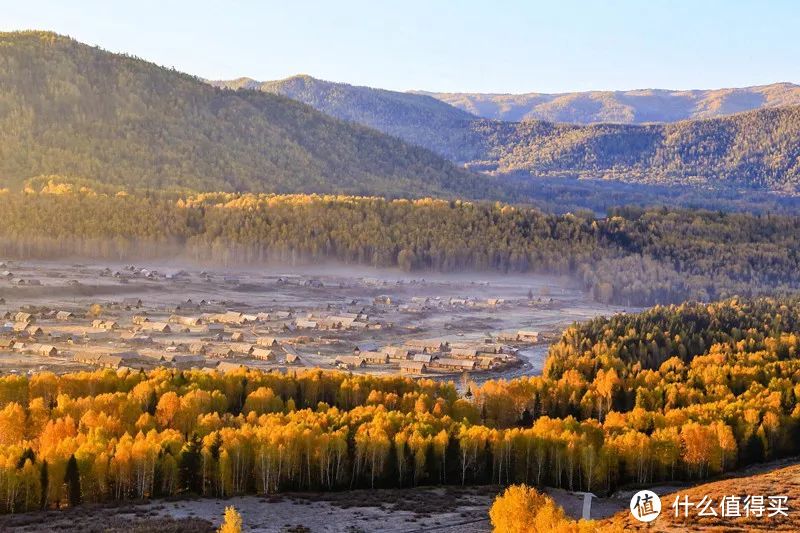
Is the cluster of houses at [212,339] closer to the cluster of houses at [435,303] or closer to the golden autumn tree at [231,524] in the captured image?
the cluster of houses at [435,303]

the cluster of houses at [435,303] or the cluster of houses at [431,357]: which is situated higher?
the cluster of houses at [431,357]

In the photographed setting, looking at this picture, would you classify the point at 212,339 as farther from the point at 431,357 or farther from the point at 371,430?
the point at 371,430

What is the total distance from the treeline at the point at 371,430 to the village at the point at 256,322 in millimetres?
15585

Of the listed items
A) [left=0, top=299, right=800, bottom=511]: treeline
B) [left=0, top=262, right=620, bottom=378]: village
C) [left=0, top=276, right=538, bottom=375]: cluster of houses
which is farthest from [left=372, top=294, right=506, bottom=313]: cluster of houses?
[left=0, top=299, right=800, bottom=511]: treeline

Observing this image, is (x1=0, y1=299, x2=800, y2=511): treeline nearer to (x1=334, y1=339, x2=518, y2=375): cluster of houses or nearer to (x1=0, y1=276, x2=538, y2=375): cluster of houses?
(x1=334, y1=339, x2=518, y2=375): cluster of houses

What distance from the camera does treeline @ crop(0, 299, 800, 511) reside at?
2554 inches

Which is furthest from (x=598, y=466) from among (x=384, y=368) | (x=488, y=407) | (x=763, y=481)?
(x=384, y=368)

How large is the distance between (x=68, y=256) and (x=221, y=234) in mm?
27154

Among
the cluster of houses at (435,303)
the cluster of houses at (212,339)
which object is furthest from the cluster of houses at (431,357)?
the cluster of houses at (435,303)

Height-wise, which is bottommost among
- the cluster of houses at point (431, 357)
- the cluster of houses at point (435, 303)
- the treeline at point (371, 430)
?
the cluster of houses at point (435, 303)

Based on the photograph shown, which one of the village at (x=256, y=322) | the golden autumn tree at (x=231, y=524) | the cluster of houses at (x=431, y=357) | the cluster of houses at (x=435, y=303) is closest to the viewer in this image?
the golden autumn tree at (x=231, y=524)

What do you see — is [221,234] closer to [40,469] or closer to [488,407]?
[488,407]

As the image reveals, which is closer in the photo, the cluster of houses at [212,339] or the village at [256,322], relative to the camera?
the cluster of houses at [212,339]

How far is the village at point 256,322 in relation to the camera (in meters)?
108
